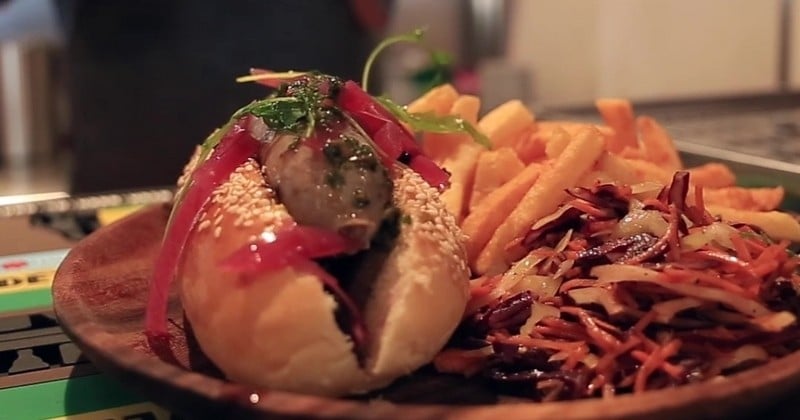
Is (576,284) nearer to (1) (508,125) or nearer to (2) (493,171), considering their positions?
(2) (493,171)

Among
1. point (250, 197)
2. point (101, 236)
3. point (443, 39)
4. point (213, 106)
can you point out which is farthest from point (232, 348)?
point (443, 39)

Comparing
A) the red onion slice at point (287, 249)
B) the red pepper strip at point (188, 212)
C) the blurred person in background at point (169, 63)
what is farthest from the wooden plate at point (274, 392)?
the blurred person in background at point (169, 63)

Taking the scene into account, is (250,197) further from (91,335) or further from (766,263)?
(766,263)

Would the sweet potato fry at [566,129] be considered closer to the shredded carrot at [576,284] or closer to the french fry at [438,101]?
the french fry at [438,101]

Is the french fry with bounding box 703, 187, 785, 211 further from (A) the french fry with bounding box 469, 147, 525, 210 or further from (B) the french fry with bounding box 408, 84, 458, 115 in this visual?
(B) the french fry with bounding box 408, 84, 458, 115

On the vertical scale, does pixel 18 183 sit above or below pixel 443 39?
below

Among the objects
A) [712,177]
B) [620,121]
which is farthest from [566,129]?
[712,177]
